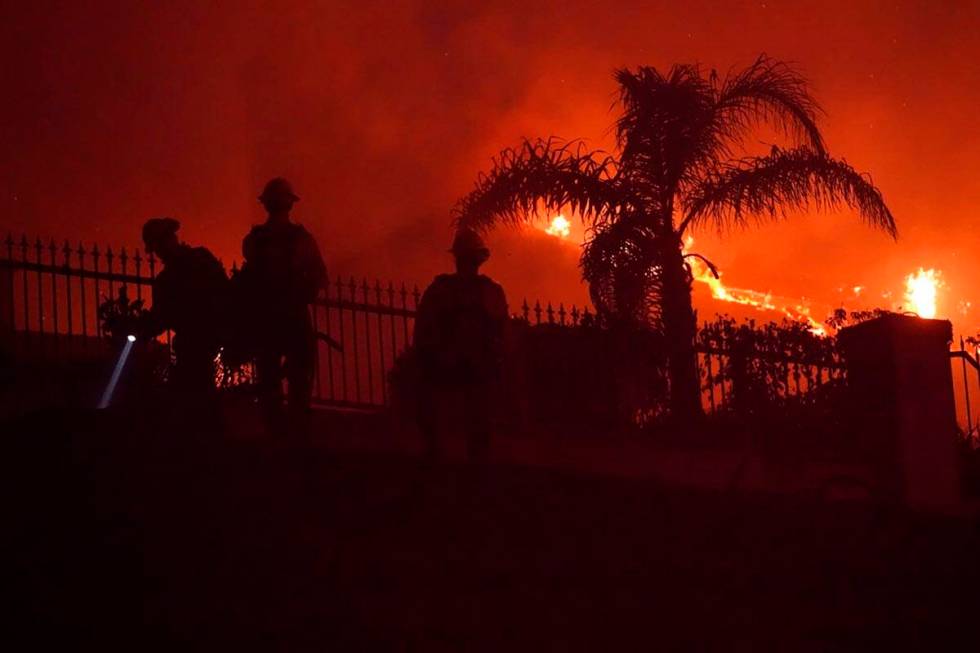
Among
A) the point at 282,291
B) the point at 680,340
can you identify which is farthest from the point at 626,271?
the point at 282,291

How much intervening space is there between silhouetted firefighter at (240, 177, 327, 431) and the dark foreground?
464 millimetres

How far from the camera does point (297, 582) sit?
6039mm

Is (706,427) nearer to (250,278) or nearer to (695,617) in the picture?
(250,278)

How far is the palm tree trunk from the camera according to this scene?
1315cm

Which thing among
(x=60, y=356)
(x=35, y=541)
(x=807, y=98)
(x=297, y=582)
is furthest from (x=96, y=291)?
(x=807, y=98)

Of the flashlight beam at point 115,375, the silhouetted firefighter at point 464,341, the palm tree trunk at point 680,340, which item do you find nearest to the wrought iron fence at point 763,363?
the palm tree trunk at point 680,340

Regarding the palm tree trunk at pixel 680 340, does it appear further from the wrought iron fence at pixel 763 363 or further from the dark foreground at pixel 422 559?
the dark foreground at pixel 422 559

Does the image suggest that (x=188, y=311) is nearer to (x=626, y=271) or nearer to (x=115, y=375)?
(x=115, y=375)

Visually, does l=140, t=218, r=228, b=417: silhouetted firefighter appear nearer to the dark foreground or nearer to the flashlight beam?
the dark foreground

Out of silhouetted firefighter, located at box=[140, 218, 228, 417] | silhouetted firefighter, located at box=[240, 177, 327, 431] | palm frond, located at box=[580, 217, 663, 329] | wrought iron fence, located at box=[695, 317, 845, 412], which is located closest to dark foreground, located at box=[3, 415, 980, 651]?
silhouetted firefighter, located at box=[140, 218, 228, 417]

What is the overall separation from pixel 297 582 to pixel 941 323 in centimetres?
692

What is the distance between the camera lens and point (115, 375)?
9.76m

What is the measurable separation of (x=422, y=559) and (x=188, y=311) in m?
2.37

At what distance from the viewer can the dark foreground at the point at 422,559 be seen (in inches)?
222
